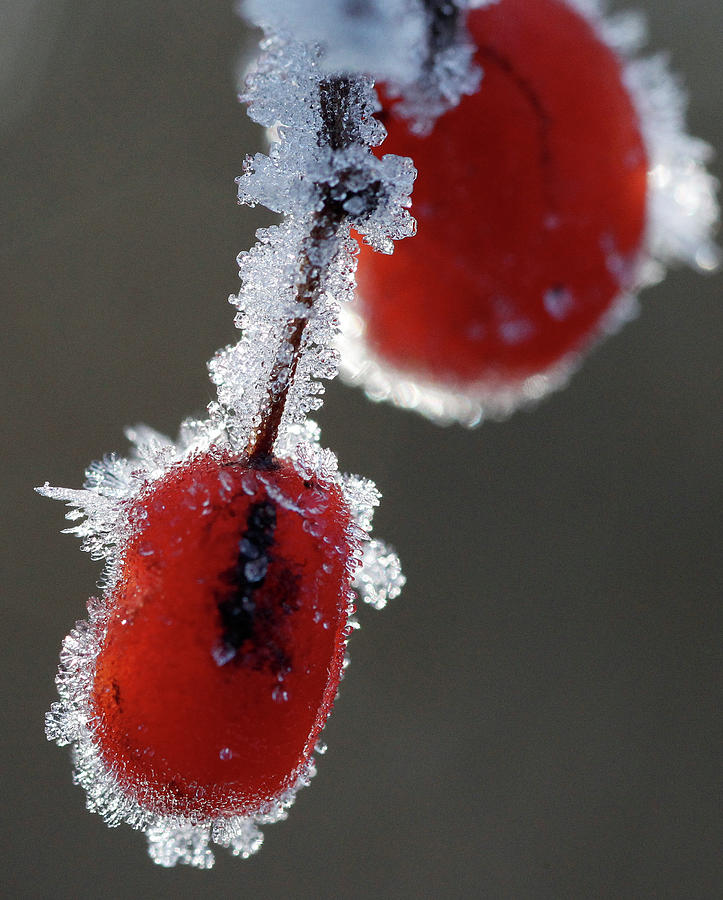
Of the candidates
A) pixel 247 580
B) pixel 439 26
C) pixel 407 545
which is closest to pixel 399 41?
pixel 439 26

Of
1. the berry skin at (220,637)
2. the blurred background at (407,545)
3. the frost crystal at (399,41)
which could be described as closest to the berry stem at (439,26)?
the frost crystal at (399,41)

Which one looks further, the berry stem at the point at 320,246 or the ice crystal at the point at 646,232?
the ice crystal at the point at 646,232

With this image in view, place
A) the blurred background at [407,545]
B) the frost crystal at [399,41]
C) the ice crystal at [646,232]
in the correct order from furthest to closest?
the blurred background at [407,545] < the ice crystal at [646,232] < the frost crystal at [399,41]

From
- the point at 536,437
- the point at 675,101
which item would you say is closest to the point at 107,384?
the point at 536,437

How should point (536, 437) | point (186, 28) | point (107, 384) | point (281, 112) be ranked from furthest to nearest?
point (186, 28) < point (536, 437) < point (107, 384) < point (281, 112)

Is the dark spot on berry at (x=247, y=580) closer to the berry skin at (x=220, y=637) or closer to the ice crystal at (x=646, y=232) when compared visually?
the berry skin at (x=220, y=637)

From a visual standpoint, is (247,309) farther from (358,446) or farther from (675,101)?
(358,446)
